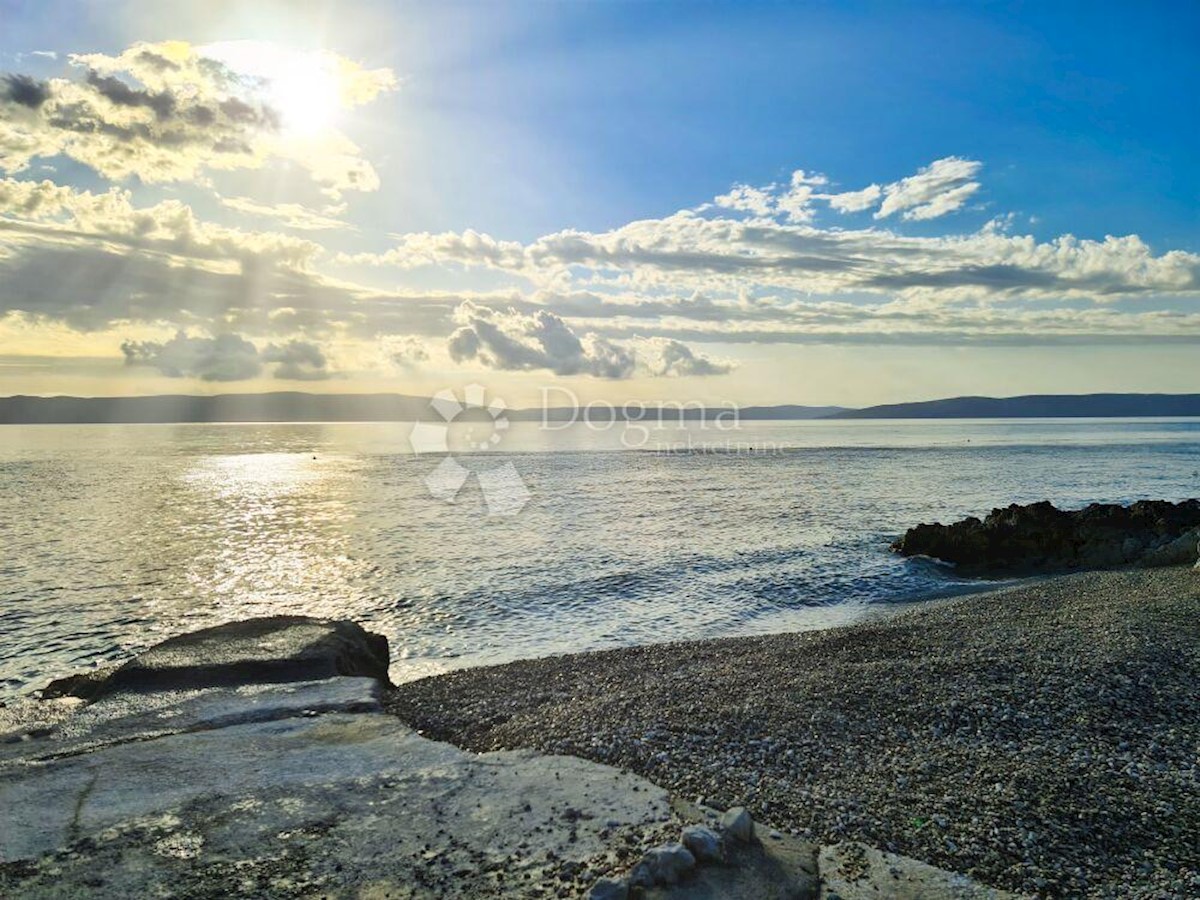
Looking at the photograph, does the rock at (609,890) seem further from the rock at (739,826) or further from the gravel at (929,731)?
the gravel at (929,731)

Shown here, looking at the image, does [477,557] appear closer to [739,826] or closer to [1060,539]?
[1060,539]

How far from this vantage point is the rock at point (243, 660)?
497 inches

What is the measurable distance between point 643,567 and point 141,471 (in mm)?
74244

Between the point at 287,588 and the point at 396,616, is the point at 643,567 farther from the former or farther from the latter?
the point at 287,588

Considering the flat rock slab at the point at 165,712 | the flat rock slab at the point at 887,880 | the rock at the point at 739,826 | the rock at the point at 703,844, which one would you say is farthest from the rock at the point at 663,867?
the flat rock slab at the point at 165,712

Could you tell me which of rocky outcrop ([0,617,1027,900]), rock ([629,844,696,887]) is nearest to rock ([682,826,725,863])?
rocky outcrop ([0,617,1027,900])

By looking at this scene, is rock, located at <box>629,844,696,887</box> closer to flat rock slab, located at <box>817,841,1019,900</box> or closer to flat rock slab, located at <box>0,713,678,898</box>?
flat rock slab, located at <box>0,713,678,898</box>

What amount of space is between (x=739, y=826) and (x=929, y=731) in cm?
438

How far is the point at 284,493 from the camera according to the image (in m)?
62.0

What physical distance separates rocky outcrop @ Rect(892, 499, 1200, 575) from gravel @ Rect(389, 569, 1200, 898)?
1025 centimetres

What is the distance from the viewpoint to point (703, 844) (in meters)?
6.77

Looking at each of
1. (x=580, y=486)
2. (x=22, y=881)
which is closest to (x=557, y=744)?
(x=22, y=881)

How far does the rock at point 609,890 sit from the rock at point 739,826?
1237 mm

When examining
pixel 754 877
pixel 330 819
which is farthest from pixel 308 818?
pixel 754 877
